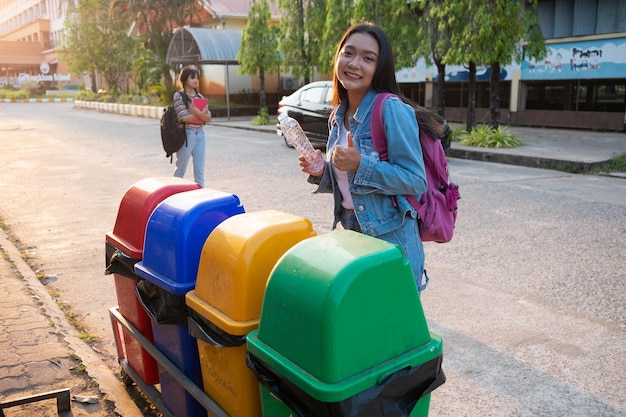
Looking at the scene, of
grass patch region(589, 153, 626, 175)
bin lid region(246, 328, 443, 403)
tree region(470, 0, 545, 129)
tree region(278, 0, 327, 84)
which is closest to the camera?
bin lid region(246, 328, 443, 403)

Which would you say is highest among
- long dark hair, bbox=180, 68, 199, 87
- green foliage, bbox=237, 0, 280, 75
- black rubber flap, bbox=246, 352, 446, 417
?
green foliage, bbox=237, 0, 280, 75

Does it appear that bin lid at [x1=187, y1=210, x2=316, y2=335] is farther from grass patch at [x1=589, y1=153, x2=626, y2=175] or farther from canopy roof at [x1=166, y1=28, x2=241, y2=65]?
canopy roof at [x1=166, y1=28, x2=241, y2=65]

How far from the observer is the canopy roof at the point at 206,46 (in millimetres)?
23406

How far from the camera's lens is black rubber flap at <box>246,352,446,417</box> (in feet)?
5.22

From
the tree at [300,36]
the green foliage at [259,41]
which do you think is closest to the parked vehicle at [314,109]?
the tree at [300,36]

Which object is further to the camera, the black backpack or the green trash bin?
the black backpack

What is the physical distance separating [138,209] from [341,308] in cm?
157

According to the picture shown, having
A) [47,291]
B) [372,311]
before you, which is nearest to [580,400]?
[372,311]

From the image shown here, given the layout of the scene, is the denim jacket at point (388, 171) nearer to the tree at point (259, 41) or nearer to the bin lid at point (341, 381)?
the bin lid at point (341, 381)

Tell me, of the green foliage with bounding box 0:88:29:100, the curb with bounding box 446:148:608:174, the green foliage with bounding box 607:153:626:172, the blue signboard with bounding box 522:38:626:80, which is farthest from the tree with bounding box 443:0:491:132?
the green foliage with bounding box 0:88:29:100

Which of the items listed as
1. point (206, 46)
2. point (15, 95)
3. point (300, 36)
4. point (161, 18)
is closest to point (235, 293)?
point (300, 36)

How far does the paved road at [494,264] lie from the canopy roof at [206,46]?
43.3 feet

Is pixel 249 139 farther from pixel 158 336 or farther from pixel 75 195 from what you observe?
pixel 158 336

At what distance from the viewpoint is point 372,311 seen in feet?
5.41
